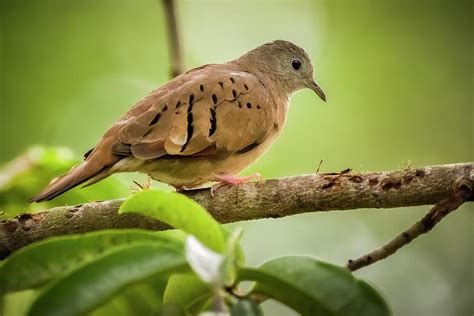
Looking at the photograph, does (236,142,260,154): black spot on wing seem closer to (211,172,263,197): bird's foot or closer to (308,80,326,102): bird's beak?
(211,172,263,197): bird's foot

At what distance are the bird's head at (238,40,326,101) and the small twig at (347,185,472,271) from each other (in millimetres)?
2995

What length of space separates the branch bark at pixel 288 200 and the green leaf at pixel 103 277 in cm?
115

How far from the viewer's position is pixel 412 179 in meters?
3.15

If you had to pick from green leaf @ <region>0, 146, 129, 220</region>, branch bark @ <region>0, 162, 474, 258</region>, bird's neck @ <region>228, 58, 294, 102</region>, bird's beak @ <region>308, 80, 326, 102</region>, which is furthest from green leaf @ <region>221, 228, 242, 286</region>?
bird's beak @ <region>308, 80, 326, 102</region>

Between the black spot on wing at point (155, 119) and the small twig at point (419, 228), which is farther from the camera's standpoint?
the black spot on wing at point (155, 119)

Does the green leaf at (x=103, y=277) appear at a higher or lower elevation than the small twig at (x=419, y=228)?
higher

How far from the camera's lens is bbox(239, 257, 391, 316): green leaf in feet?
7.63

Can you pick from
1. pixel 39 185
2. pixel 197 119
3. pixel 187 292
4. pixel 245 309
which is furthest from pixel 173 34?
pixel 245 309

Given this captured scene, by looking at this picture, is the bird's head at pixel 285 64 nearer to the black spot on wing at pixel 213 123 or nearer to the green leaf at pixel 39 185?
the black spot on wing at pixel 213 123

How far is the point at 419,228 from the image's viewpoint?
2.79 meters

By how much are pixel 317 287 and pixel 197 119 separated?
215 cm

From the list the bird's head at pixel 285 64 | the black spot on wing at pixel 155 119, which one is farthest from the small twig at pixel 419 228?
the bird's head at pixel 285 64

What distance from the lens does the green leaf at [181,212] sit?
237 cm

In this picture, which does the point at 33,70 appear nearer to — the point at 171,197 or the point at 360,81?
the point at 360,81
